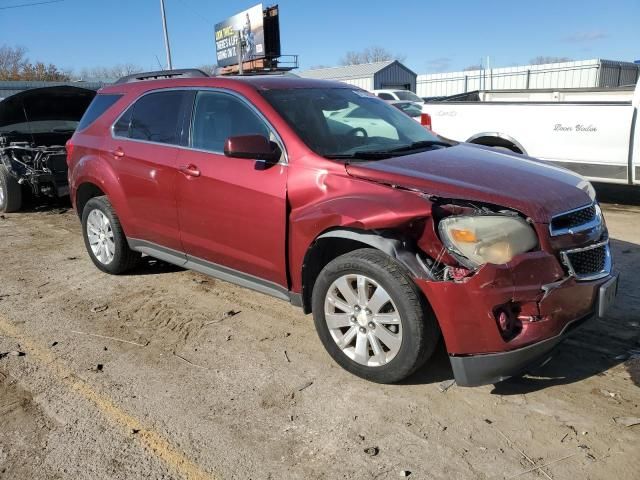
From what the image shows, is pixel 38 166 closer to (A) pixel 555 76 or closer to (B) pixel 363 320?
(B) pixel 363 320

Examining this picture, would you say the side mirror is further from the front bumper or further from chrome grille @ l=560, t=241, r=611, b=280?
chrome grille @ l=560, t=241, r=611, b=280

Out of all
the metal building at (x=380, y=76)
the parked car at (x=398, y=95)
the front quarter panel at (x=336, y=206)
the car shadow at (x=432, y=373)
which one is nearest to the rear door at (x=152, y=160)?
the front quarter panel at (x=336, y=206)

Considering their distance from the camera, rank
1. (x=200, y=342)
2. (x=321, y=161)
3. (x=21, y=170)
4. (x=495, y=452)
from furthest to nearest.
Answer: (x=21, y=170) < (x=200, y=342) < (x=321, y=161) < (x=495, y=452)

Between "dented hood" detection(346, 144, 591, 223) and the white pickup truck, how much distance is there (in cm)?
398

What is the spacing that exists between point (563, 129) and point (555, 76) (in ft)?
87.1

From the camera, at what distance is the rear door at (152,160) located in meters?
4.42

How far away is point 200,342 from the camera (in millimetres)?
3984

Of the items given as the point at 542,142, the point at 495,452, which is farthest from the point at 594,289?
the point at 542,142

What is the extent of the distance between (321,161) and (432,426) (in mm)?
1682

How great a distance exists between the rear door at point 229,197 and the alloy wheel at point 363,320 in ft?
1.75

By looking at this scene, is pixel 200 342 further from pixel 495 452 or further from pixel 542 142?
pixel 542 142

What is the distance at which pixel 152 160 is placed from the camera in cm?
452

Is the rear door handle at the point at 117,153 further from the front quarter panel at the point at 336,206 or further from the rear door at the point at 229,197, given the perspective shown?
the front quarter panel at the point at 336,206

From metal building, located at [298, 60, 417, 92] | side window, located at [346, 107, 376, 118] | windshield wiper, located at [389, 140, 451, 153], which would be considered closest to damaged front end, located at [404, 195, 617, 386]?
windshield wiper, located at [389, 140, 451, 153]
